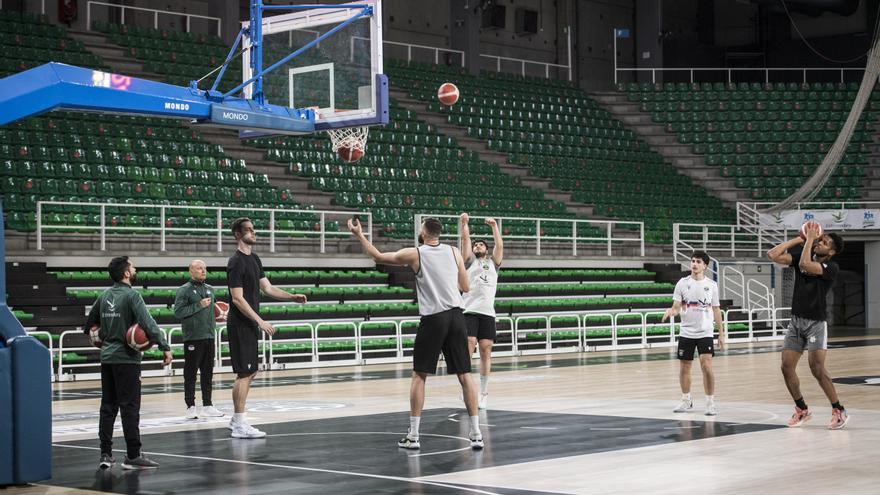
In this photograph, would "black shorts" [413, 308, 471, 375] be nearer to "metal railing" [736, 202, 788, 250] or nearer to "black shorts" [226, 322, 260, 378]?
"black shorts" [226, 322, 260, 378]

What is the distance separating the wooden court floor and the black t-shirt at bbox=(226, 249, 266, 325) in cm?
118

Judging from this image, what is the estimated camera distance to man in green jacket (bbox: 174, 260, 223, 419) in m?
13.4

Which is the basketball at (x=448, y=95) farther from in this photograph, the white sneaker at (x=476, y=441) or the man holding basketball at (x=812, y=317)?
the white sneaker at (x=476, y=441)

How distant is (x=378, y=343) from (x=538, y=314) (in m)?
5.05

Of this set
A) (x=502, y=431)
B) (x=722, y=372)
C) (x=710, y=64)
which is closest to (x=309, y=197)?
(x=722, y=372)

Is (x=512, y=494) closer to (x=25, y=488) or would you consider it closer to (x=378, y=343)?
(x=25, y=488)

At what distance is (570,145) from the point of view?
37.6 meters

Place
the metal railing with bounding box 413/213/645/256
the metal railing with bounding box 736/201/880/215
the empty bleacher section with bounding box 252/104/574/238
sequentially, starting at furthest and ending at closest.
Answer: the metal railing with bounding box 736/201/880/215
the empty bleacher section with bounding box 252/104/574/238
the metal railing with bounding box 413/213/645/256

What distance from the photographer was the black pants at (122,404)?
9.42 m

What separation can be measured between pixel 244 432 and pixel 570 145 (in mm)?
27520

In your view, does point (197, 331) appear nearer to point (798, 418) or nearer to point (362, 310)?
point (798, 418)

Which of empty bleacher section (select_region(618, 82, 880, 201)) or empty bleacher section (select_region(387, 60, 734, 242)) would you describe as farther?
empty bleacher section (select_region(618, 82, 880, 201))

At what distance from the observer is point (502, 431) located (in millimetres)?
11539

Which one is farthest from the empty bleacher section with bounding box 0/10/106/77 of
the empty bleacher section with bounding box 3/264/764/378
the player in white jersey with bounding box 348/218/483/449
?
the player in white jersey with bounding box 348/218/483/449
